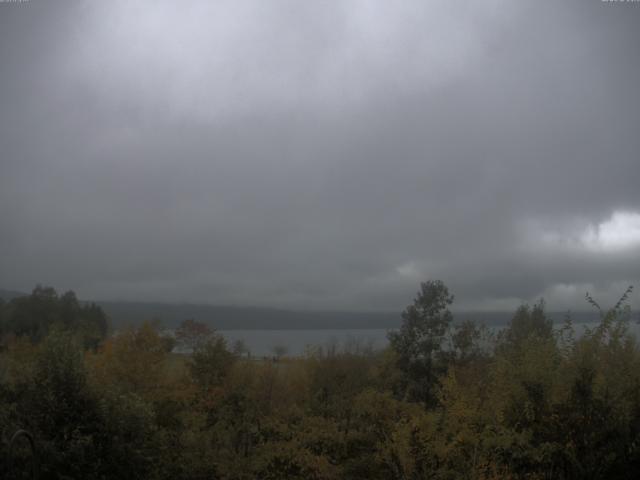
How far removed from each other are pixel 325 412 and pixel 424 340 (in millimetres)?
12967

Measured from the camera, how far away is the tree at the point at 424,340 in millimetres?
45094

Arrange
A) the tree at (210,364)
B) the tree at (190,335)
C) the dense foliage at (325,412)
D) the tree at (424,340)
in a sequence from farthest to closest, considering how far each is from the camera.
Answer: the tree at (190,335)
the tree at (424,340)
the tree at (210,364)
the dense foliage at (325,412)

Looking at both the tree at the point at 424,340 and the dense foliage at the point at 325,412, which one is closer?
the dense foliage at the point at 325,412

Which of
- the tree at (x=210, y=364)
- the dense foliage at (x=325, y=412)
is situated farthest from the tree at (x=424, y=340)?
the tree at (x=210, y=364)

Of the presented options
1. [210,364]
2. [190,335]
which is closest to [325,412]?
[210,364]

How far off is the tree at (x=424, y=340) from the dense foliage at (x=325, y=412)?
76cm

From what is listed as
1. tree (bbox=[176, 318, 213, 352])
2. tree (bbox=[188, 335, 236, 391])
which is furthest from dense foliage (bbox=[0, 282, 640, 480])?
tree (bbox=[176, 318, 213, 352])

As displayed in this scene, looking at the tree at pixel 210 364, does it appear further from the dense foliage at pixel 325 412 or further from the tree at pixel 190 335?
the tree at pixel 190 335

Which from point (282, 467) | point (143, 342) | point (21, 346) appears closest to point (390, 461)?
point (282, 467)

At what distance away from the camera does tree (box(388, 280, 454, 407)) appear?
45094 millimetres

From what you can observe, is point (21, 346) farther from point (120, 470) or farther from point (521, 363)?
point (521, 363)

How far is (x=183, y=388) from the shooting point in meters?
36.3

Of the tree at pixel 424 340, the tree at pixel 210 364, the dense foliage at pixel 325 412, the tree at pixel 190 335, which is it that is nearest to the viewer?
the dense foliage at pixel 325 412

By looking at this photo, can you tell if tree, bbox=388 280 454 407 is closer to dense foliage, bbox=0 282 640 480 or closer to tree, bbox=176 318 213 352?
dense foliage, bbox=0 282 640 480
